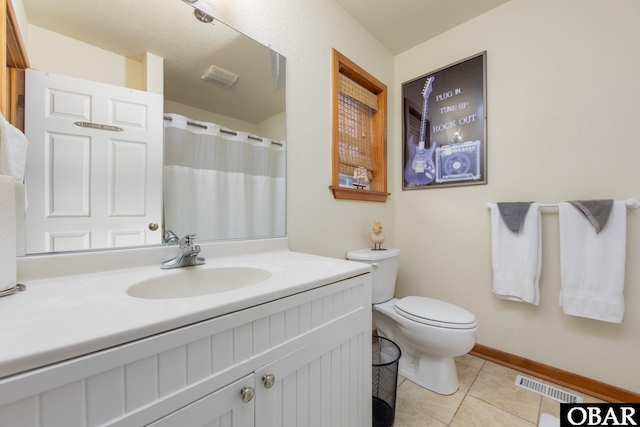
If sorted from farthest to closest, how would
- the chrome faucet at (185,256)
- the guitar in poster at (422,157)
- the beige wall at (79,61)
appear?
the guitar in poster at (422,157)
the chrome faucet at (185,256)
the beige wall at (79,61)

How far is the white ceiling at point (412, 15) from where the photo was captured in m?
1.65

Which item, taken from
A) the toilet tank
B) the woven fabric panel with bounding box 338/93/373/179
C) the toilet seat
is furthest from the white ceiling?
the toilet seat

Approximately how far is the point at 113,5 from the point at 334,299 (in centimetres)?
127

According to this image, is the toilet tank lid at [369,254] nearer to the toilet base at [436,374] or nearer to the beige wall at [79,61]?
the toilet base at [436,374]

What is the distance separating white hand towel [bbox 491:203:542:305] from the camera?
1493mm

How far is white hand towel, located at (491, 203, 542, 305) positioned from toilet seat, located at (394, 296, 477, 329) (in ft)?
1.29

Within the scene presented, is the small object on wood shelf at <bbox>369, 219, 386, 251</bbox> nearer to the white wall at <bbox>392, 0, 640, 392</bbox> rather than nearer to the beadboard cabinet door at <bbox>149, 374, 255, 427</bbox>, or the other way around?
the white wall at <bbox>392, 0, 640, 392</bbox>

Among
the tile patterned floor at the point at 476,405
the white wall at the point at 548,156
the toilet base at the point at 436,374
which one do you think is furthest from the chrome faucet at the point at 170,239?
the white wall at the point at 548,156

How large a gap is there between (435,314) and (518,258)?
2.12ft

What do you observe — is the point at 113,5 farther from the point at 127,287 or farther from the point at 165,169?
the point at 127,287

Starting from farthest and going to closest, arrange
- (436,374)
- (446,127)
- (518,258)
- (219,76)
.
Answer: (446,127)
(518,258)
(436,374)
(219,76)

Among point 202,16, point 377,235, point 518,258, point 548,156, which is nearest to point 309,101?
point 202,16

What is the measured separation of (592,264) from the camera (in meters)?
1.33

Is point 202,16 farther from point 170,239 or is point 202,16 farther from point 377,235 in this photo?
point 377,235
